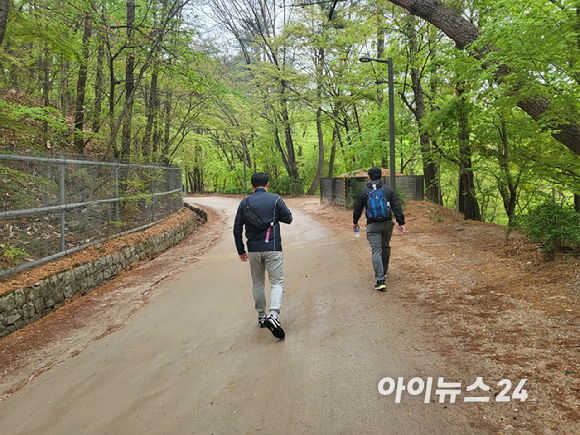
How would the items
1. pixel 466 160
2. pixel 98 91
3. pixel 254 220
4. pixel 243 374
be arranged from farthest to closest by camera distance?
pixel 98 91, pixel 466 160, pixel 254 220, pixel 243 374

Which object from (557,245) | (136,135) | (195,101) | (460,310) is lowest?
(460,310)

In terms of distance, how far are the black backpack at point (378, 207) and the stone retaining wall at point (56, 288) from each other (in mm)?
5399

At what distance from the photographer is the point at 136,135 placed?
44.5 feet

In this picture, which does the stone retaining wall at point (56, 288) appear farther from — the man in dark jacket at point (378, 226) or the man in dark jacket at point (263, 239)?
the man in dark jacket at point (378, 226)

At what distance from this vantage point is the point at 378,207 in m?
5.64

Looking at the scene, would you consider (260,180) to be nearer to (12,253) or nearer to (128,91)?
(12,253)

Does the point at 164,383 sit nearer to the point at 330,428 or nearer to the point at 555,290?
the point at 330,428

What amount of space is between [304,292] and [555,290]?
3.52m

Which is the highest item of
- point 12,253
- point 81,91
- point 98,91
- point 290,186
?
point 98,91

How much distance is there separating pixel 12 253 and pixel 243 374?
443 centimetres

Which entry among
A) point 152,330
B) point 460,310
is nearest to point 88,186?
point 152,330

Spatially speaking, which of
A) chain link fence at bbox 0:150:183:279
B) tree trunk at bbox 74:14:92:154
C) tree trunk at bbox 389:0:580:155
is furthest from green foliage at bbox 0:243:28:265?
tree trunk at bbox 389:0:580:155

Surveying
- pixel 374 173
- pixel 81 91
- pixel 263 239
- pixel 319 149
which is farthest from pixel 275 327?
pixel 319 149

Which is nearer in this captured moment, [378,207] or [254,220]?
[254,220]
